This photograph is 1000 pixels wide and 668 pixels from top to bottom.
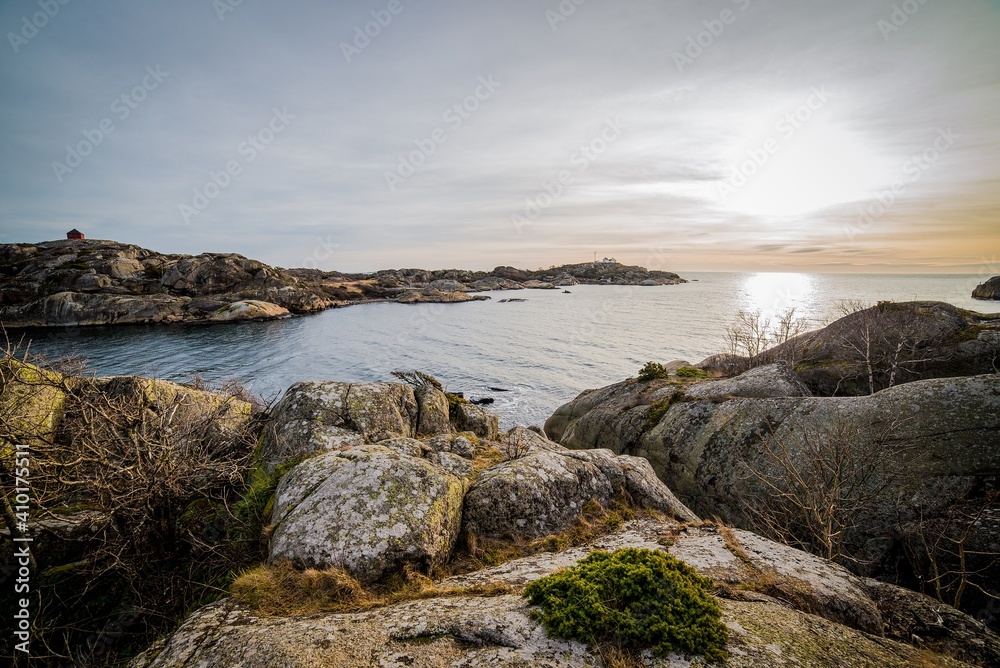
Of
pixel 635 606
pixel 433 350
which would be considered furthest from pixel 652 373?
pixel 433 350

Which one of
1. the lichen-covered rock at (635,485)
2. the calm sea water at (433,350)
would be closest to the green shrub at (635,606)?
the lichen-covered rock at (635,485)

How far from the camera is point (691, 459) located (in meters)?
11.9

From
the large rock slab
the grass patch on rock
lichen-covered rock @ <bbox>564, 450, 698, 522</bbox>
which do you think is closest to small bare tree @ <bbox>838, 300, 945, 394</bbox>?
lichen-covered rock @ <bbox>564, 450, 698, 522</bbox>

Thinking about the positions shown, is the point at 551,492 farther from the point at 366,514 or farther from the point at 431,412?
the point at 431,412

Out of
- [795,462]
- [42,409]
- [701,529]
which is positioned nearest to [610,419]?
[795,462]

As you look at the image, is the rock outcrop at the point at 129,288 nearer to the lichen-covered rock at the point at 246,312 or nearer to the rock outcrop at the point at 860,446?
the lichen-covered rock at the point at 246,312

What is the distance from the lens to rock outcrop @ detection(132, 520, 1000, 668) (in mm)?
3795

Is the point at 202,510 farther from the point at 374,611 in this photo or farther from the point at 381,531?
the point at 374,611

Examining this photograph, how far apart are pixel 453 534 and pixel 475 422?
334 inches

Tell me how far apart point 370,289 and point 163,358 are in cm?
9006

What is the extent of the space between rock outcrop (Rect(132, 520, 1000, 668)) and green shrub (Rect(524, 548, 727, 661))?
0.15 m

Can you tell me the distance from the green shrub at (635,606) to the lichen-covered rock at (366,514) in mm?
2095

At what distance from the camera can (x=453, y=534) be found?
642 cm

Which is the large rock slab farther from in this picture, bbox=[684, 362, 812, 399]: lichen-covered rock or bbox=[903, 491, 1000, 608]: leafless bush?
bbox=[684, 362, 812, 399]: lichen-covered rock
